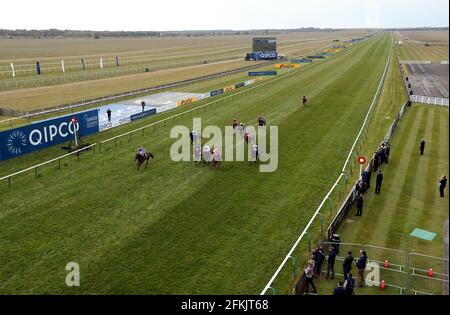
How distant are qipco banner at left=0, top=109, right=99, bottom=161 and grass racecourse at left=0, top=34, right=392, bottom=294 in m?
0.94

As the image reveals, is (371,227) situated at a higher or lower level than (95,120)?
lower

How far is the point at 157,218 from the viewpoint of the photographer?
18.4 m

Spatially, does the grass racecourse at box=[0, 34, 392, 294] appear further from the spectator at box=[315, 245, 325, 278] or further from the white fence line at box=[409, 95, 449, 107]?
the white fence line at box=[409, 95, 449, 107]

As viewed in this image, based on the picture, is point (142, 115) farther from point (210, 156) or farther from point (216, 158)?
point (216, 158)

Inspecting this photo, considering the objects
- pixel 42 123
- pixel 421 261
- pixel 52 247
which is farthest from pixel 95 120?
pixel 421 261

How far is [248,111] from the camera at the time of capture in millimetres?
42375

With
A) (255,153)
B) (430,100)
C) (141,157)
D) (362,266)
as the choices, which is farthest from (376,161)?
(430,100)

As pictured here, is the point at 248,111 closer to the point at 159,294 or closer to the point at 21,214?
the point at 21,214

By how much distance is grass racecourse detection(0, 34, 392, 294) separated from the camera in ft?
45.9

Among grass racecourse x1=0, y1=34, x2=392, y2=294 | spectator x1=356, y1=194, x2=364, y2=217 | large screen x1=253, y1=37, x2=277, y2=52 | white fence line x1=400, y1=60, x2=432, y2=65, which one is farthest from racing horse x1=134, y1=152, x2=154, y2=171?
large screen x1=253, y1=37, x2=277, y2=52

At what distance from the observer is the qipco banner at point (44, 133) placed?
85.7 feet

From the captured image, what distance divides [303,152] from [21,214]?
1743 centimetres
